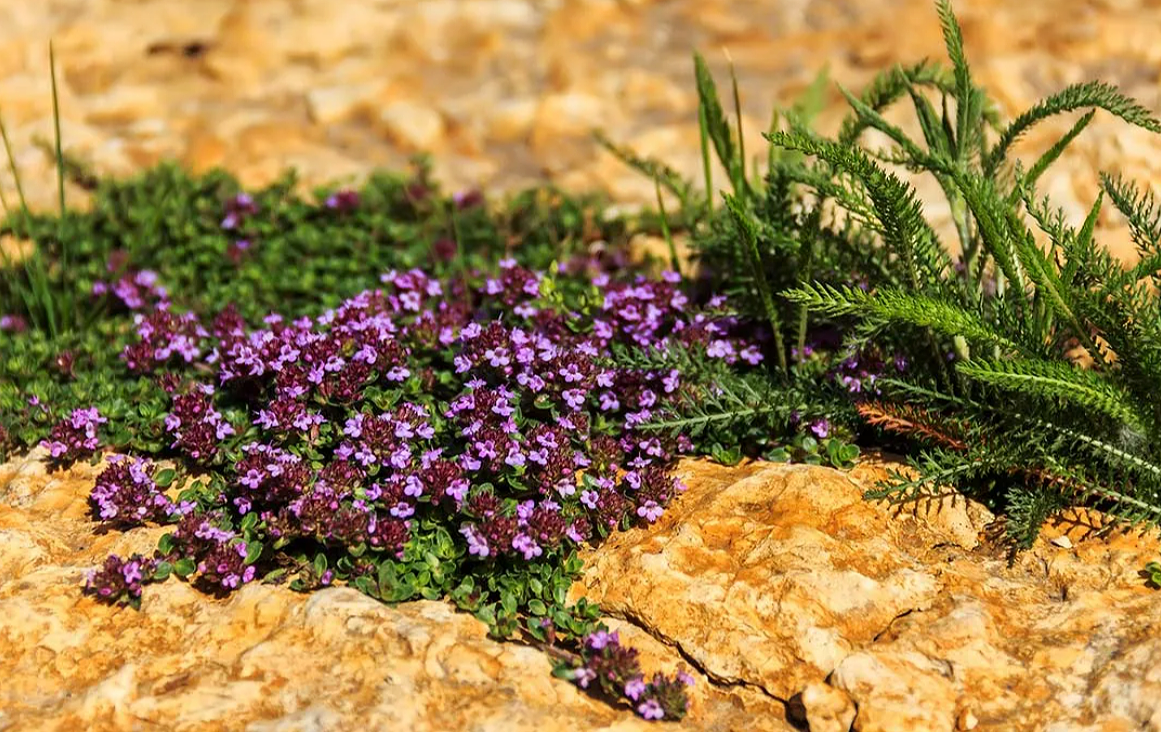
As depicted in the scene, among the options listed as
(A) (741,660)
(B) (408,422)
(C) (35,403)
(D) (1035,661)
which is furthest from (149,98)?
(D) (1035,661)

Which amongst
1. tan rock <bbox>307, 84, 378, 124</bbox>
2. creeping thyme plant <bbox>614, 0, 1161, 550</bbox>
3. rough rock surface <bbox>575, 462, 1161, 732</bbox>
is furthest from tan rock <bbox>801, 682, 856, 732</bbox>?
tan rock <bbox>307, 84, 378, 124</bbox>

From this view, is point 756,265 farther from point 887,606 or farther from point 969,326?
point 887,606

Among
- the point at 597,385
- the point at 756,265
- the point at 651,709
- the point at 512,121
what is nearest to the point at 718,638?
the point at 651,709

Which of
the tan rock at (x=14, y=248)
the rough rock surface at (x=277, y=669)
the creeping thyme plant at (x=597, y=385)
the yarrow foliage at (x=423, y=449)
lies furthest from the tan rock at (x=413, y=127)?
the rough rock surface at (x=277, y=669)

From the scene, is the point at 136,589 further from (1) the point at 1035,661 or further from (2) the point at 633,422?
(1) the point at 1035,661

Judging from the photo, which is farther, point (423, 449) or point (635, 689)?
point (423, 449)
